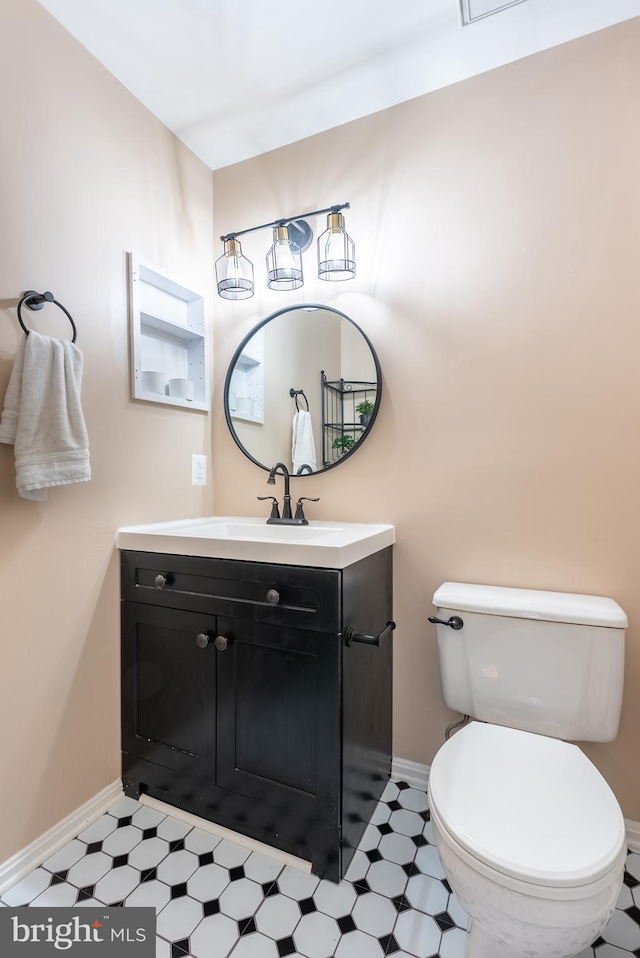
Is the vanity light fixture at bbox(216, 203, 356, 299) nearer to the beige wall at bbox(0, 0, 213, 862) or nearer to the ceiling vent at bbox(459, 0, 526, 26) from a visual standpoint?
the beige wall at bbox(0, 0, 213, 862)

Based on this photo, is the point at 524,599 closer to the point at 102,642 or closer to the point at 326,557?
the point at 326,557

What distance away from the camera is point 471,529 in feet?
5.14

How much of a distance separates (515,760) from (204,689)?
2.90 ft

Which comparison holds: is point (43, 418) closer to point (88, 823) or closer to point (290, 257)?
point (290, 257)

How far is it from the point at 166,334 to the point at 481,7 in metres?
1.44

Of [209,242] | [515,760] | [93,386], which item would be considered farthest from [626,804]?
[209,242]

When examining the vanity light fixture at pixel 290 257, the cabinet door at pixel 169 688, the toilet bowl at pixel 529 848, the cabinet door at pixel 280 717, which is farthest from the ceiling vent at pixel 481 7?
the toilet bowl at pixel 529 848

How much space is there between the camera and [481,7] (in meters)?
1.32

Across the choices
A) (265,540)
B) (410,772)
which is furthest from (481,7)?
(410,772)

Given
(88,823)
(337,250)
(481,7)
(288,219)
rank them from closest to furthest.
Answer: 1. (481,7)
2. (88,823)
3. (337,250)
4. (288,219)

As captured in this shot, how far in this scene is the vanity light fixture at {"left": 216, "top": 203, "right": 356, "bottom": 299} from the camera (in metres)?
1.61

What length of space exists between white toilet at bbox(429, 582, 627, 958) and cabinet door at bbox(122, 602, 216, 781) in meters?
0.72

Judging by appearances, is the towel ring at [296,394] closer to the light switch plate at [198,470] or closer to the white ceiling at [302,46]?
the light switch plate at [198,470]

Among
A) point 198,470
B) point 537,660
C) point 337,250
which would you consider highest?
point 337,250
